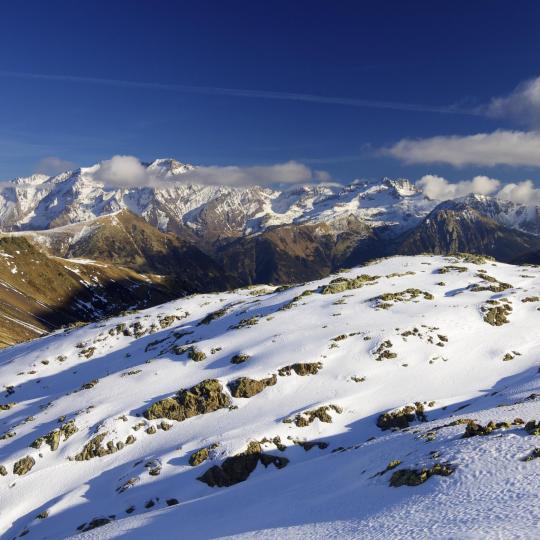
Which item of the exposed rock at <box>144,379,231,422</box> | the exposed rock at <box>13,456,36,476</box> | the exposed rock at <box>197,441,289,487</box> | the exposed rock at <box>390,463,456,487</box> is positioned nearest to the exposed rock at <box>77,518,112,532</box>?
the exposed rock at <box>197,441,289,487</box>

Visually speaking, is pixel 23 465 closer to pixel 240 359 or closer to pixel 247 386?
pixel 247 386

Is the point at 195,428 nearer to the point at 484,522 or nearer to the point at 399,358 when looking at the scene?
the point at 399,358

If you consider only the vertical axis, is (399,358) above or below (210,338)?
below

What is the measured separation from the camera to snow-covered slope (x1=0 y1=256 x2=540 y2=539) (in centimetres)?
2580

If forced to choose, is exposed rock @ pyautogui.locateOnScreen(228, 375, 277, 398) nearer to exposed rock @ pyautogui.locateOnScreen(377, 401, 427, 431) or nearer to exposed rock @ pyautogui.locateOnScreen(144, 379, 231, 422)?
exposed rock @ pyautogui.locateOnScreen(144, 379, 231, 422)

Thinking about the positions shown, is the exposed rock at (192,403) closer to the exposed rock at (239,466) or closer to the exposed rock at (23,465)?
the exposed rock at (239,466)

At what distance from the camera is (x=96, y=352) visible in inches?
3410

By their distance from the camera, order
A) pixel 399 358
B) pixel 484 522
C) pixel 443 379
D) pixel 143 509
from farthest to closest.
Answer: pixel 399 358
pixel 443 379
pixel 143 509
pixel 484 522

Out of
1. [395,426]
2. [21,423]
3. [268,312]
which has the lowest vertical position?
[395,426]

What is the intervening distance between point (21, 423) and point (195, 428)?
2491cm

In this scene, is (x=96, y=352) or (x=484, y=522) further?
(x=96, y=352)

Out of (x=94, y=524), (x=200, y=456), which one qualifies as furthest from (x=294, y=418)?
(x=94, y=524)

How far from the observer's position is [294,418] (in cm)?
5141

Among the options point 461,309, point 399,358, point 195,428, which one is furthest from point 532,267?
point 195,428
